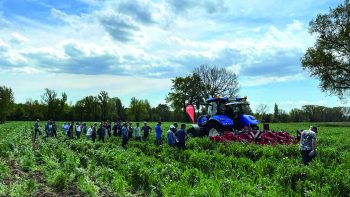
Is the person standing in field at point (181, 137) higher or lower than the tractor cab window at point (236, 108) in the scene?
lower

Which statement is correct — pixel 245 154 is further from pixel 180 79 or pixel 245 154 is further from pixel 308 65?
pixel 180 79

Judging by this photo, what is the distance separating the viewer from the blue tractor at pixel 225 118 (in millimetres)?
21731

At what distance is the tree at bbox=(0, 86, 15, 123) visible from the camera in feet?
289

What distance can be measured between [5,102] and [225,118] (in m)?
78.3

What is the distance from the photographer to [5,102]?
88.8 m

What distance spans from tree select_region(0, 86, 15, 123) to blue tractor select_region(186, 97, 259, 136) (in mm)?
76081

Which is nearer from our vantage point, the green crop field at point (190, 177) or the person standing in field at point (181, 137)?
the green crop field at point (190, 177)

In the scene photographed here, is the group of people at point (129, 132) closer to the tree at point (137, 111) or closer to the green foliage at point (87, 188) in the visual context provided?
the green foliage at point (87, 188)

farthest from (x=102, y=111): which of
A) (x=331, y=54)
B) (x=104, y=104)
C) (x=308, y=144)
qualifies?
(x=308, y=144)

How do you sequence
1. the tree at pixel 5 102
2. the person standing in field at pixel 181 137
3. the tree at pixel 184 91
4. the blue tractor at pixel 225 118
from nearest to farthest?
the person standing in field at pixel 181 137
the blue tractor at pixel 225 118
the tree at pixel 184 91
the tree at pixel 5 102

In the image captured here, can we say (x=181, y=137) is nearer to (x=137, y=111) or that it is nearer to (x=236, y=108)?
(x=236, y=108)

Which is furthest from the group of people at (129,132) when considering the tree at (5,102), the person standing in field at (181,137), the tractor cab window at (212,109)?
the tree at (5,102)

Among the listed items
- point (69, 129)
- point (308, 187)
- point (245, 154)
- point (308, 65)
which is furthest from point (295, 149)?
point (308, 65)

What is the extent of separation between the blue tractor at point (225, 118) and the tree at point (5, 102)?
76.1 m
